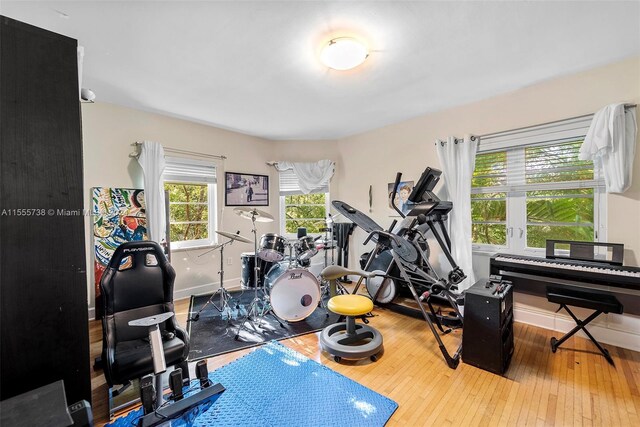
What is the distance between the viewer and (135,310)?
1.91 metres

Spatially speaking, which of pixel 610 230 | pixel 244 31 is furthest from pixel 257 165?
pixel 610 230

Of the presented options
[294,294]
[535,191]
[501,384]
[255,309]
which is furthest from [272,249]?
[535,191]

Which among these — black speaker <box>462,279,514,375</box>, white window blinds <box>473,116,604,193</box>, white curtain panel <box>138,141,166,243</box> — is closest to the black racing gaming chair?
white curtain panel <box>138,141,166,243</box>

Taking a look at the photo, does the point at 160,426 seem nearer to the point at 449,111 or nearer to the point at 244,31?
the point at 244,31

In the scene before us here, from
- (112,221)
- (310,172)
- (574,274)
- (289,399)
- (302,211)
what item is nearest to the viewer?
(289,399)

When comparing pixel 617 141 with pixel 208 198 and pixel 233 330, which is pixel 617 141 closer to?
pixel 233 330

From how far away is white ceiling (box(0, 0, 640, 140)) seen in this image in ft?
5.49

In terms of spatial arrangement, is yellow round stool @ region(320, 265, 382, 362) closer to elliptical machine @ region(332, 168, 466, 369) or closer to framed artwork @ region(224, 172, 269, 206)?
elliptical machine @ region(332, 168, 466, 369)

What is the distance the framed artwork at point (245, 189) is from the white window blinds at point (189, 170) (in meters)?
0.26

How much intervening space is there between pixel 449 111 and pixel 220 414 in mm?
3971

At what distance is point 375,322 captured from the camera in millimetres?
2947

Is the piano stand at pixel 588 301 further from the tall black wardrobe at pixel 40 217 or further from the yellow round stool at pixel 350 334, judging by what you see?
the tall black wardrobe at pixel 40 217

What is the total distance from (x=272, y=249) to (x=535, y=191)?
121 inches

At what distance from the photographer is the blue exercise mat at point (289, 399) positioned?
1.58 m
